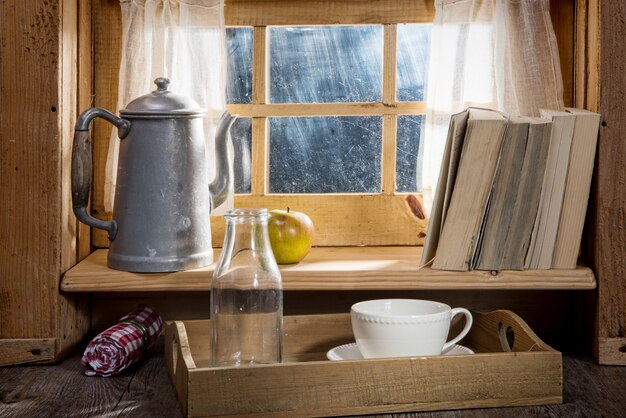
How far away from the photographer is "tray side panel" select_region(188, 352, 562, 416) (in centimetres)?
104

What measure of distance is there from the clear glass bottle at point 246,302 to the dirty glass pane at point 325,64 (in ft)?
1.54

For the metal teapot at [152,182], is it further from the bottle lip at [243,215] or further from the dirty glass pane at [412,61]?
the dirty glass pane at [412,61]

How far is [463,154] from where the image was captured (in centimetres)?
130

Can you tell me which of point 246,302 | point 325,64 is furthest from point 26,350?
point 325,64

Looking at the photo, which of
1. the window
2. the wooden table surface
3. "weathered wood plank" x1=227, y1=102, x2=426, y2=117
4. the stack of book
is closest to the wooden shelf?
the stack of book

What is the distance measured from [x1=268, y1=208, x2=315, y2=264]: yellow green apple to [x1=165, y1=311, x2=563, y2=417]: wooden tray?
0.27 m

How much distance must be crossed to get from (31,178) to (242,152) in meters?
0.41

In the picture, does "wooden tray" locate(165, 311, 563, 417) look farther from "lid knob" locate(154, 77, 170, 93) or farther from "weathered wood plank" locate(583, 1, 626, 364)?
"lid knob" locate(154, 77, 170, 93)

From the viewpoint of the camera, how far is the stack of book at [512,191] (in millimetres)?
1297

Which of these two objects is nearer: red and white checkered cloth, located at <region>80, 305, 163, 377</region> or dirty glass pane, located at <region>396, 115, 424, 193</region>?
red and white checkered cloth, located at <region>80, 305, 163, 377</region>

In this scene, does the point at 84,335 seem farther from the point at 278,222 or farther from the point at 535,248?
the point at 535,248

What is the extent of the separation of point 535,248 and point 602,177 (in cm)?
15

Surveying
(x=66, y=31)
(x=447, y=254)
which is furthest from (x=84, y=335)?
(x=447, y=254)

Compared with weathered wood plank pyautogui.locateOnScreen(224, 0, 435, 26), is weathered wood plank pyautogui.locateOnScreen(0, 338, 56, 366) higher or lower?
lower
